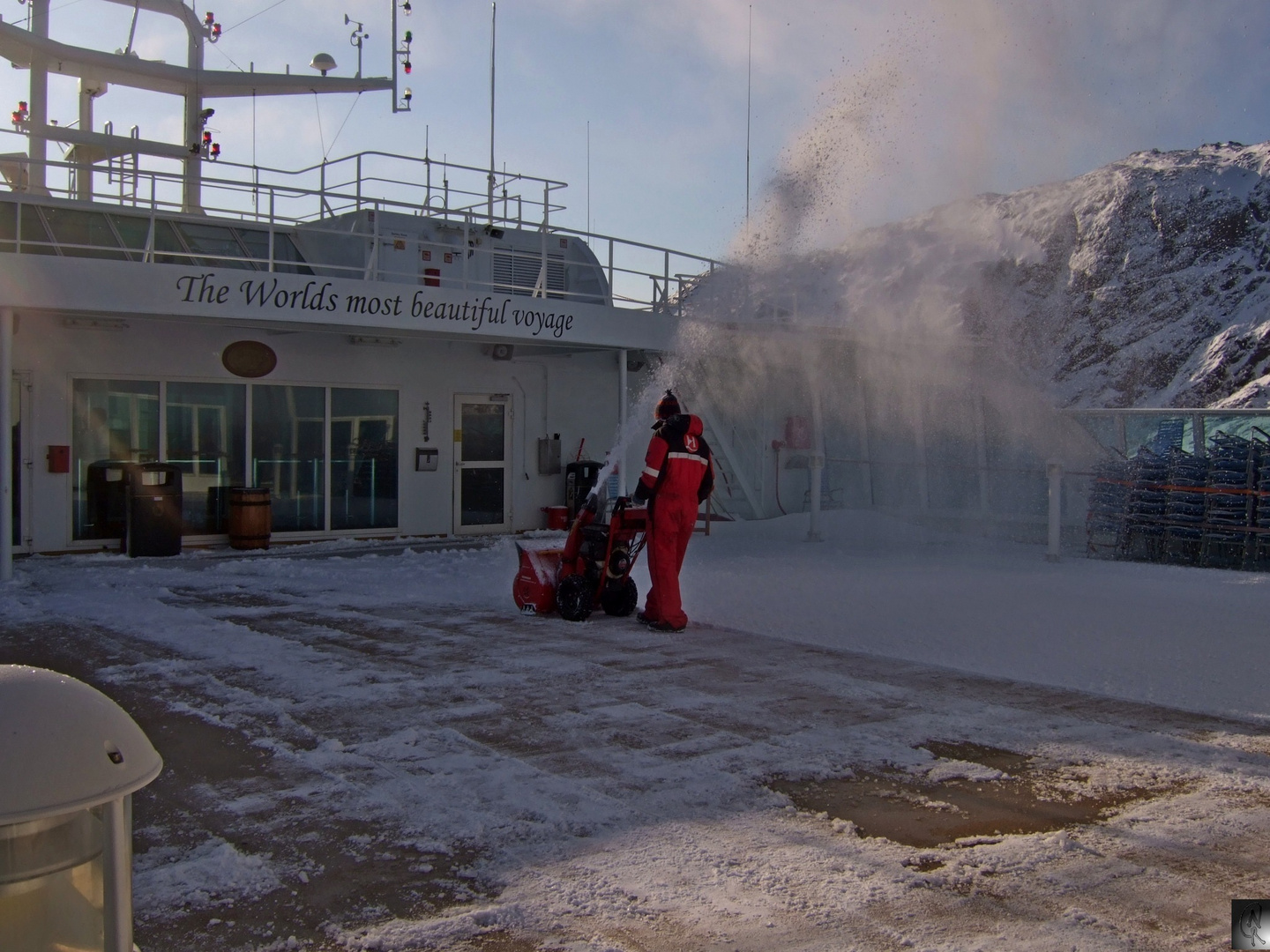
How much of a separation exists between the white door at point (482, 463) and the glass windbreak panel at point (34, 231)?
6.32 m

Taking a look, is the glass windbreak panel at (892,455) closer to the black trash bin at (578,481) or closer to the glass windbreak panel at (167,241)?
the black trash bin at (578,481)

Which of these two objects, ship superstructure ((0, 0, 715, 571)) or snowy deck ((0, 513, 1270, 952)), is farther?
ship superstructure ((0, 0, 715, 571))

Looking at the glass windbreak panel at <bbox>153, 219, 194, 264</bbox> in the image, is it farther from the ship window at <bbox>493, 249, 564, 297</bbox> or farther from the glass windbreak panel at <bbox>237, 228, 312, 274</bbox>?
the ship window at <bbox>493, 249, 564, 297</bbox>

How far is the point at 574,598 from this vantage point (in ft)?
33.8

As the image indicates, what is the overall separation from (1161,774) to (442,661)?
510cm

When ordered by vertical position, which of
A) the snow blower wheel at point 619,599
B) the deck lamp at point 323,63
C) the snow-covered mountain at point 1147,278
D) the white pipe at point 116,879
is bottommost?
the snow blower wheel at point 619,599

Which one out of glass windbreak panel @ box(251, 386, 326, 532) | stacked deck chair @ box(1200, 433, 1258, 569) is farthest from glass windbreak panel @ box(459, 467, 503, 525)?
stacked deck chair @ box(1200, 433, 1258, 569)

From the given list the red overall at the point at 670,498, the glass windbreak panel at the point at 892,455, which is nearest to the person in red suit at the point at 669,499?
the red overall at the point at 670,498

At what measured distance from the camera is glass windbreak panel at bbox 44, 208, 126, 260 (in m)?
15.1

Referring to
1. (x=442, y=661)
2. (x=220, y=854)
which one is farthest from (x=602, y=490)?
(x=220, y=854)

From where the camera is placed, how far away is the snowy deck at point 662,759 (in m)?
4.01

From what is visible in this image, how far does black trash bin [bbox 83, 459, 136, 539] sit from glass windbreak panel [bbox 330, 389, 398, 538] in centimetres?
310

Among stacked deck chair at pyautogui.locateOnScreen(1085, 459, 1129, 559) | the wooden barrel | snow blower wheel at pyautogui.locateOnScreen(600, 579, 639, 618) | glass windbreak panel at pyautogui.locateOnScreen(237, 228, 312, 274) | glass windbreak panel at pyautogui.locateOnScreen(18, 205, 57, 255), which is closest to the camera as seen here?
snow blower wheel at pyautogui.locateOnScreen(600, 579, 639, 618)

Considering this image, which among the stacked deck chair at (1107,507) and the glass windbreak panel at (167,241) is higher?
the glass windbreak panel at (167,241)
